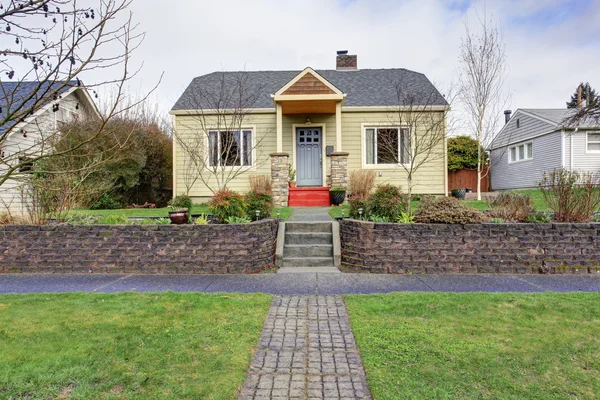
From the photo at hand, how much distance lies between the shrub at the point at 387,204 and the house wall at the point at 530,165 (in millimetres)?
13075

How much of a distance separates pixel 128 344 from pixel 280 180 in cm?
980

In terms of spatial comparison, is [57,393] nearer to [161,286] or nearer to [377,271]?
[161,286]

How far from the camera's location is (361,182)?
1299cm

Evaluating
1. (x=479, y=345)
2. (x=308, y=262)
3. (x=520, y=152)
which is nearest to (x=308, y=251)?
(x=308, y=262)

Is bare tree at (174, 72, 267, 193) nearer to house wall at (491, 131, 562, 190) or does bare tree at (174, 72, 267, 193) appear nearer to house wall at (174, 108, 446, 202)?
house wall at (174, 108, 446, 202)

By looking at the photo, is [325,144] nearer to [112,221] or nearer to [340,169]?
[340,169]

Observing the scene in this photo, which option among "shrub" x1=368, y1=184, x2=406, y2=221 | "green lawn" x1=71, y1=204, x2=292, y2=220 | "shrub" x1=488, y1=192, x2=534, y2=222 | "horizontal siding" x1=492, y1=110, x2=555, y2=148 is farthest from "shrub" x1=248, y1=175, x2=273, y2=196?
"horizontal siding" x1=492, y1=110, x2=555, y2=148

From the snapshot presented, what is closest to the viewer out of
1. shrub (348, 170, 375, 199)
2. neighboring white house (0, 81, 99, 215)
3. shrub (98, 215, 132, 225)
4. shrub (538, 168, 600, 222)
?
neighboring white house (0, 81, 99, 215)

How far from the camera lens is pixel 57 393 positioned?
102 inches

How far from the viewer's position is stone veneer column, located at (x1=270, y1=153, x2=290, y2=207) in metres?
12.9

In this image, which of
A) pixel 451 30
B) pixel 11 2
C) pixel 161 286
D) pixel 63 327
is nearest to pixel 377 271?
pixel 161 286

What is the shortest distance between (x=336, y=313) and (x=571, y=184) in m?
6.34

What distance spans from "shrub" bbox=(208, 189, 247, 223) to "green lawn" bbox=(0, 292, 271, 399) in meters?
2.95

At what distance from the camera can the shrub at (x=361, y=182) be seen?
12.7 meters
